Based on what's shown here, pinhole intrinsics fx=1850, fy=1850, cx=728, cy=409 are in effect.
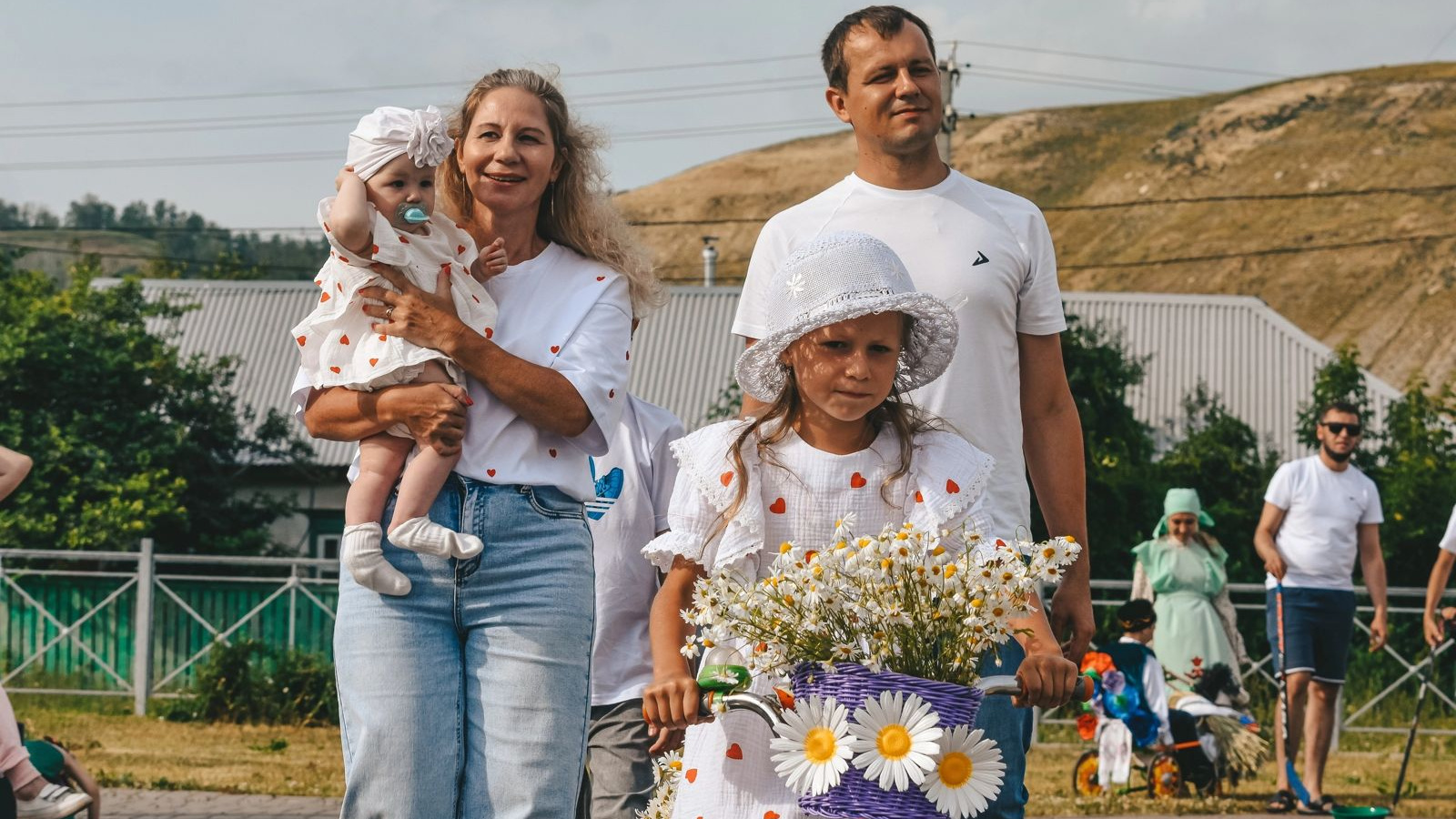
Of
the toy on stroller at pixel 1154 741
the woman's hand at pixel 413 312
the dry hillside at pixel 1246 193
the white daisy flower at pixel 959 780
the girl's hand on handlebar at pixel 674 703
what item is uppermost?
the dry hillside at pixel 1246 193

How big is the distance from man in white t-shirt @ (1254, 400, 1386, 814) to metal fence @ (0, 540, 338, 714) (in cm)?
939

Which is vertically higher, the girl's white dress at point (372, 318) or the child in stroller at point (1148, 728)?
the girl's white dress at point (372, 318)

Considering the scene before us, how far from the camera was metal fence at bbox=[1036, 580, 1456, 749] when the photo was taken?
620 inches

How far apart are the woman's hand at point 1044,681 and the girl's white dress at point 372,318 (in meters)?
1.36

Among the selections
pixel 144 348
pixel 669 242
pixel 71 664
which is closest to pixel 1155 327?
pixel 144 348

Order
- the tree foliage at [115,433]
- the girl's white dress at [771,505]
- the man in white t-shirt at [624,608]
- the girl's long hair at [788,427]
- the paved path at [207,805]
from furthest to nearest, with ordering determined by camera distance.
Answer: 1. the tree foliage at [115,433]
2. the paved path at [207,805]
3. the man in white t-shirt at [624,608]
4. the girl's long hair at [788,427]
5. the girl's white dress at [771,505]

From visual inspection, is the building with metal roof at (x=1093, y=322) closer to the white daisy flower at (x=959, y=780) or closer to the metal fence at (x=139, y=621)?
the metal fence at (x=139, y=621)

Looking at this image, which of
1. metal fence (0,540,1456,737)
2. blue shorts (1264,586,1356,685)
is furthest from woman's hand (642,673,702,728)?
metal fence (0,540,1456,737)

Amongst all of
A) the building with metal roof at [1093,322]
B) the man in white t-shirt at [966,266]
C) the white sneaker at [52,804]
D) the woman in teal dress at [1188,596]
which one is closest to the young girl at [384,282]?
the man in white t-shirt at [966,266]

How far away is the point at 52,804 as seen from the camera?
23.3 feet

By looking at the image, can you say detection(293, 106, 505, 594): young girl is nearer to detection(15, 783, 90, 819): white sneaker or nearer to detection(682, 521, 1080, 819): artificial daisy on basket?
detection(682, 521, 1080, 819): artificial daisy on basket

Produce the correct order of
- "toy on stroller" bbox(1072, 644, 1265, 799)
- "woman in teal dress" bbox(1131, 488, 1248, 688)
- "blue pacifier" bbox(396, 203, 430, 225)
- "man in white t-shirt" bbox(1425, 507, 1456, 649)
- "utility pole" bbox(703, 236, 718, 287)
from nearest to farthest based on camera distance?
"blue pacifier" bbox(396, 203, 430, 225)
"man in white t-shirt" bbox(1425, 507, 1456, 649)
"toy on stroller" bbox(1072, 644, 1265, 799)
"woman in teal dress" bbox(1131, 488, 1248, 688)
"utility pole" bbox(703, 236, 718, 287)

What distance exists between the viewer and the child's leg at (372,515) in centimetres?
368

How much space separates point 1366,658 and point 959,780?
588 inches
